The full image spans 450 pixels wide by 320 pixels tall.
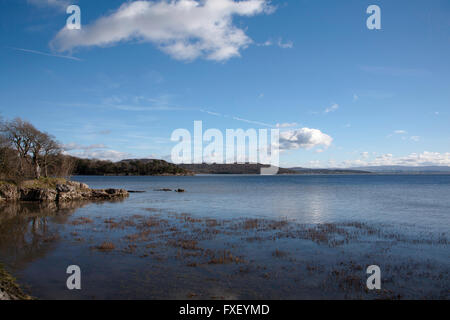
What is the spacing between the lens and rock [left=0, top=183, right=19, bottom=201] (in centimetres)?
4462

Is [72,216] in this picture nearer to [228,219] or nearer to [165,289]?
[228,219]

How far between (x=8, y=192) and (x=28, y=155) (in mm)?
11112

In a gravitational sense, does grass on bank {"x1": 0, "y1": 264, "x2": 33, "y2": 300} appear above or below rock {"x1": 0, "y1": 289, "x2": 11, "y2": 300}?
below

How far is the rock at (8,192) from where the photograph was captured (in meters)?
44.6

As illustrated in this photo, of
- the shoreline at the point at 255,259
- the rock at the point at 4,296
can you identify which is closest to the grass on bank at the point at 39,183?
the shoreline at the point at 255,259

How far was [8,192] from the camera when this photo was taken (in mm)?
45219

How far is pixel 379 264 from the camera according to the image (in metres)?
16.0

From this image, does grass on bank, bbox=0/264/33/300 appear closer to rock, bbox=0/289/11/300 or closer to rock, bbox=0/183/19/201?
rock, bbox=0/289/11/300

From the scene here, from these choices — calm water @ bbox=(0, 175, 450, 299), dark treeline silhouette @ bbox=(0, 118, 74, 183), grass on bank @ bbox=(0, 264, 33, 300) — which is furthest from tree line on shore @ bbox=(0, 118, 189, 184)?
grass on bank @ bbox=(0, 264, 33, 300)

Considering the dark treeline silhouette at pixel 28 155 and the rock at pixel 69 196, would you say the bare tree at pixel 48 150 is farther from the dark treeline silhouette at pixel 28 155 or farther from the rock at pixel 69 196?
the rock at pixel 69 196

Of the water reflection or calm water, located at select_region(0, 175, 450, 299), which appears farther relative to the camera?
the water reflection

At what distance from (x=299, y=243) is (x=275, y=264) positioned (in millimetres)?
5674
